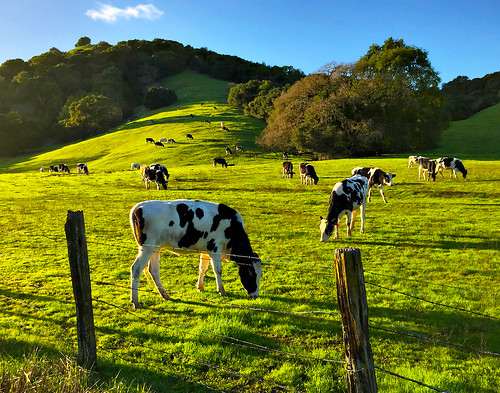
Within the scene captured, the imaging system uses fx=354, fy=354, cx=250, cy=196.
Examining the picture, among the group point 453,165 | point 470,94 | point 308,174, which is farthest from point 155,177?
point 470,94

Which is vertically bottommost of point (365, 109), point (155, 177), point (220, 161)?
point (155, 177)

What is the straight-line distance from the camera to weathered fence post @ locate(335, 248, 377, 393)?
129 inches

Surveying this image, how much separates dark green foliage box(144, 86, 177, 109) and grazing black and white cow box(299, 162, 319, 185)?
8178 cm

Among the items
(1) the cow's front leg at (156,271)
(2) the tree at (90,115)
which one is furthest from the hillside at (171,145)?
(1) the cow's front leg at (156,271)

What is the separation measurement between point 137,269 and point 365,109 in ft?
158

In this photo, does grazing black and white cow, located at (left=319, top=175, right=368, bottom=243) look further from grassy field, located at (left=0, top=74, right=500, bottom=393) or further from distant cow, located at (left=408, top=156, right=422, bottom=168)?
distant cow, located at (left=408, top=156, right=422, bottom=168)

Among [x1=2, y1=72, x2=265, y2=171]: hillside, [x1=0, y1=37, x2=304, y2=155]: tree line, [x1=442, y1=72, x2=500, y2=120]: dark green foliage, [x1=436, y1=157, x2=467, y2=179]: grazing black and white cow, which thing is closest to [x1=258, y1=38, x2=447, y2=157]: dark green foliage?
[x1=2, y1=72, x2=265, y2=171]: hillside

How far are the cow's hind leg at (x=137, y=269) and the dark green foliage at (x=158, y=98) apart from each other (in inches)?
3909

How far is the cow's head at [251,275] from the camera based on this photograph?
8266 millimetres

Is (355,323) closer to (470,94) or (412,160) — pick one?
(412,160)

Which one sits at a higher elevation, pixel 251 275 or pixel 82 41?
pixel 82 41

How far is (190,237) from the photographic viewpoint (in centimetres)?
840

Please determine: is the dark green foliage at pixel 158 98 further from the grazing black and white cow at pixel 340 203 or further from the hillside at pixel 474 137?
the grazing black and white cow at pixel 340 203

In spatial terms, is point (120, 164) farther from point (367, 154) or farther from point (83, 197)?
point (367, 154)
